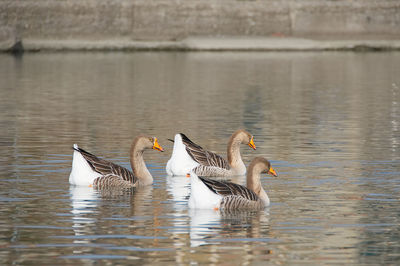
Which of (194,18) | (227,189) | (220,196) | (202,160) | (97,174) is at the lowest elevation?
(220,196)

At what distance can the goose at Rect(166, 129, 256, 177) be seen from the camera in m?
19.8

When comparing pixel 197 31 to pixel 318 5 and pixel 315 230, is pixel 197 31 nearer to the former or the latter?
pixel 318 5

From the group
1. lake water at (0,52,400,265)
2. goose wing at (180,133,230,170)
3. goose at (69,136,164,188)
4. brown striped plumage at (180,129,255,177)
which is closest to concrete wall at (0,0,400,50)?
lake water at (0,52,400,265)

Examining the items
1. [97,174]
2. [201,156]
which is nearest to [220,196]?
[97,174]

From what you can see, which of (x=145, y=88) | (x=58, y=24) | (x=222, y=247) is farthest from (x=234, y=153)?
(x=58, y=24)

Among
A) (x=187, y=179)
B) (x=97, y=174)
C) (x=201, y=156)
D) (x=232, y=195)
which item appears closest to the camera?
(x=232, y=195)

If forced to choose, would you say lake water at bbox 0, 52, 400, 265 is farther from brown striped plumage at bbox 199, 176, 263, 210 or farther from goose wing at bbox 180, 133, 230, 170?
goose wing at bbox 180, 133, 230, 170

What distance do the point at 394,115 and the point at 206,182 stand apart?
60.2 ft

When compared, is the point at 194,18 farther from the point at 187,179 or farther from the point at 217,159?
the point at 187,179

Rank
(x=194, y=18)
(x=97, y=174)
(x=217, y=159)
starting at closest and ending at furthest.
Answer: (x=97, y=174), (x=217, y=159), (x=194, y=18)

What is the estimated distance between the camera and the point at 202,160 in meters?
20.2

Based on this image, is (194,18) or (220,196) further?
(194,18)

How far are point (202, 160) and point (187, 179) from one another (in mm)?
647

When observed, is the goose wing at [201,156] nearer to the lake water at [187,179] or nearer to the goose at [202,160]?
the goose at [202,160]
